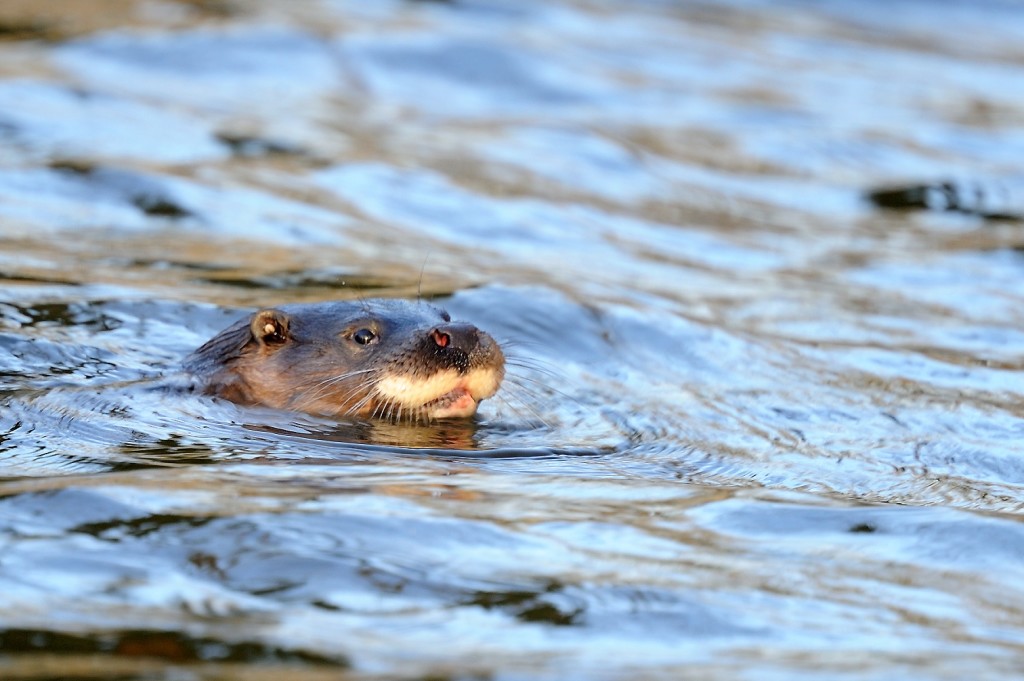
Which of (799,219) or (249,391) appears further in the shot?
(799,219)

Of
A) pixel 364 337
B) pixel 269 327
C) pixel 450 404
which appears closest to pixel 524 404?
pixel 450 404

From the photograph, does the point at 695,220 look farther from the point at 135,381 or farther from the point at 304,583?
the point at 304,583

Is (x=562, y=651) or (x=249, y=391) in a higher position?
(x=562, y=651)

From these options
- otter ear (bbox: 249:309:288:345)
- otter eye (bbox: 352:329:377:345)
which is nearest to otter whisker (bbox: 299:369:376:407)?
otter eye (bbox: 352:329:377:345)

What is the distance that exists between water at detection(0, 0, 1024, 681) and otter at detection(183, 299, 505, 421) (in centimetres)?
13

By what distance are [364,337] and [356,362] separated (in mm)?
88

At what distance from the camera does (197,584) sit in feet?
12.2

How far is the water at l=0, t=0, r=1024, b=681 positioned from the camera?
3652 millimetres

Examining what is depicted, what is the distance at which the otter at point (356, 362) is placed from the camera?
565 centimetres

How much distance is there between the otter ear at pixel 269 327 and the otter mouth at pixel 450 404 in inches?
24.5

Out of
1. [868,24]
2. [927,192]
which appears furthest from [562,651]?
[868,24]

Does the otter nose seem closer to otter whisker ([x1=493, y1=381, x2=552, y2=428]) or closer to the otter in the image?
the otter

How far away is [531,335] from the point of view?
7.24 meters

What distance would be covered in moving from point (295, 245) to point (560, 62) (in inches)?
208
